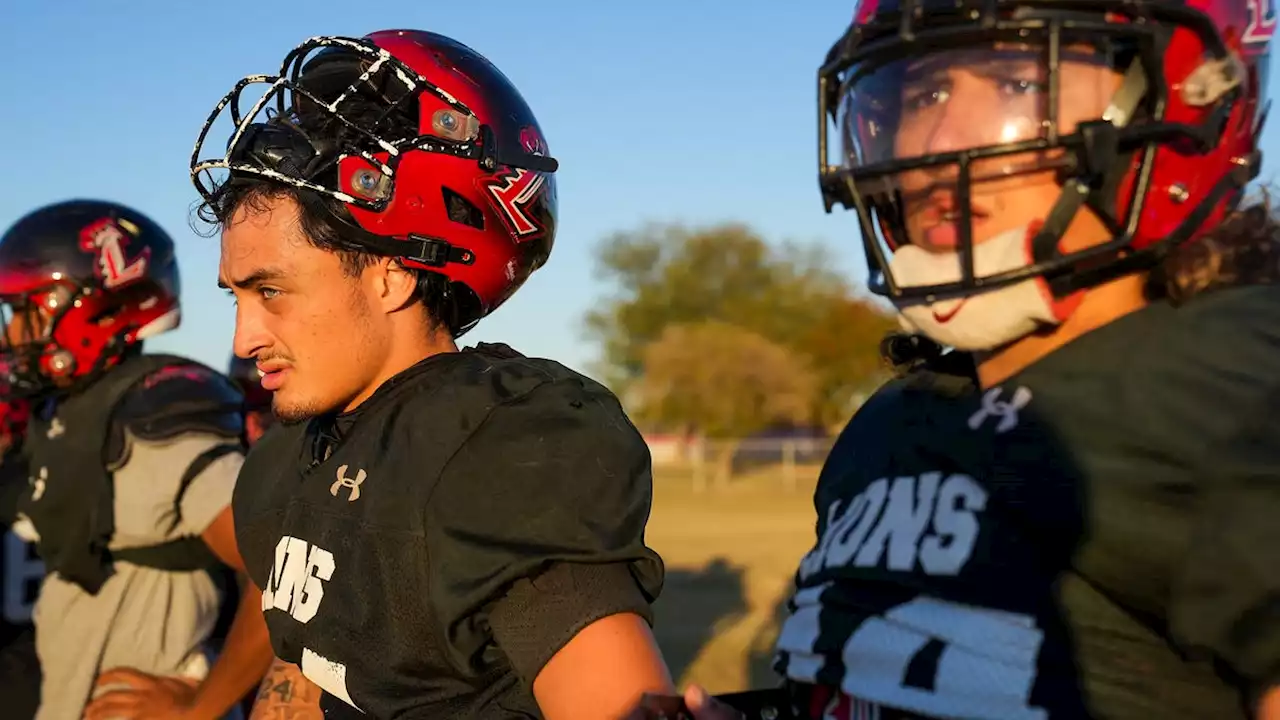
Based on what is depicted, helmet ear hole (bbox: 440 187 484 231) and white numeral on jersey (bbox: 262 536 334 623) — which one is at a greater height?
helmet ear hole (bbox: 440 187 484 231)

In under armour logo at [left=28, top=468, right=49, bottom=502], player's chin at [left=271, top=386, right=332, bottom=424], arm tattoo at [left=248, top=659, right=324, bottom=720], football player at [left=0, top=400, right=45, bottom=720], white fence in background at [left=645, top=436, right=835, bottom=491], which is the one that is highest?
player's chin at [left=271, top=386, right=332, bottom=424]

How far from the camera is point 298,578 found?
241 cm

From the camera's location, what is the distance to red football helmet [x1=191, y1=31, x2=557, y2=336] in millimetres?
2521

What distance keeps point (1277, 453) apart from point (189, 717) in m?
2.89

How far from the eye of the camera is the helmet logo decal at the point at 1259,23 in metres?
1.82

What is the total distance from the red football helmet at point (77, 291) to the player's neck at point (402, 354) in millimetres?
2175

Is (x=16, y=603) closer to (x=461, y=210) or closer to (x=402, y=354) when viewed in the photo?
(x=402, y=354)

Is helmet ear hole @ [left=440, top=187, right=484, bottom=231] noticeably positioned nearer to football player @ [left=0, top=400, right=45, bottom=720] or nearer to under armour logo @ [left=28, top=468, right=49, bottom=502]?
under armour logo @ [left=28, top=468, right=49, bottom=502]

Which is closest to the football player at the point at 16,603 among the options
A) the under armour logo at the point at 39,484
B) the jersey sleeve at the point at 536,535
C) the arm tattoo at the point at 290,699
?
the under armour logo at the point at 39,484

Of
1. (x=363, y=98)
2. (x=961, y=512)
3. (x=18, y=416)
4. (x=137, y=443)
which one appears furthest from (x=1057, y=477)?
(x=18, y=416)

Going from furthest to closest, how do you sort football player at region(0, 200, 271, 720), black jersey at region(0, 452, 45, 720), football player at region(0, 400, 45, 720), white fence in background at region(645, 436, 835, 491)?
white fence in background at region(645, 436, 835, 491) → black jersey at region(0, 452, 45, 720) → football player at region(0, 400, 45, 720) → football player at region(0, 200, 271, 720)

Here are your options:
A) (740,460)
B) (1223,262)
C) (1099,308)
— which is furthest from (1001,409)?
(740,460)

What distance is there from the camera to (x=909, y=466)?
1.84 m

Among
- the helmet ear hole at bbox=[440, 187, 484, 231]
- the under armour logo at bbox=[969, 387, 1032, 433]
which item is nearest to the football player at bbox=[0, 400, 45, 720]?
the helmet ear hole at bbox=[440, 187, 484, 231]
